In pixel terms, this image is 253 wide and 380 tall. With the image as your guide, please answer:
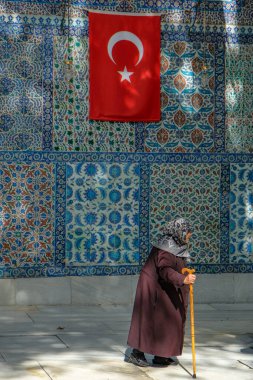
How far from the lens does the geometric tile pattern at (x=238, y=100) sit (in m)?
12.4

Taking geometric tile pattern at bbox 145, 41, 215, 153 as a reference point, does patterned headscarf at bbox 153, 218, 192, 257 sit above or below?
below

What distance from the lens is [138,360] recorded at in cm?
859

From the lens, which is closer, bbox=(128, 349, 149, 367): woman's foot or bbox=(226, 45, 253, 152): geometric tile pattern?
bbox=(128, 349, 149, 367): woman's foot

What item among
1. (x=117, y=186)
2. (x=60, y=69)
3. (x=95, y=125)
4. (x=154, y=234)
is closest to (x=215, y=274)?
(x=154, y=234)

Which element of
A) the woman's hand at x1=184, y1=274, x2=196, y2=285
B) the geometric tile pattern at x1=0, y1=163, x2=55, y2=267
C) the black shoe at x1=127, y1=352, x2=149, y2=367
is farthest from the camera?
the geometric tile pattern at x1=0, y1=163, x2=55, y2=267

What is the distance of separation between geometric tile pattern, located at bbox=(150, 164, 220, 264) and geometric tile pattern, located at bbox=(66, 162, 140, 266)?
269 mm

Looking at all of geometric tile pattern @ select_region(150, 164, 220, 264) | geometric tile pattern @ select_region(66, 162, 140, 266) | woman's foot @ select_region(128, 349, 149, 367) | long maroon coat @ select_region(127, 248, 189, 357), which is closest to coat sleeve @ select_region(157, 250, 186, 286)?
long maroon coat @ select_region(127, 248, 189, 357)

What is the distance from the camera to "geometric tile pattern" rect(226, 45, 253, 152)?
12.4 metres

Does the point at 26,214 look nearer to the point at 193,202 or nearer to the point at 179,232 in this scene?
the point at 193,202

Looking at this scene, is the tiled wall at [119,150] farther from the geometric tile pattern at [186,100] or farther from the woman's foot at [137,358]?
the woman's foot at [137,358]

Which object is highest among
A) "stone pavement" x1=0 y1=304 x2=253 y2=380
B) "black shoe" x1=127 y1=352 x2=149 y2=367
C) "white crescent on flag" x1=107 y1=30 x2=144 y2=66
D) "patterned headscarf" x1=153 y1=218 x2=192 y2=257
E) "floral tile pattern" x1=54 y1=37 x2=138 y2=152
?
"white crescent on flag" x1=107 y1=30 x2=144 y2=66

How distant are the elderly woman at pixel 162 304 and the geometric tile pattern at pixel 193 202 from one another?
11.9ft

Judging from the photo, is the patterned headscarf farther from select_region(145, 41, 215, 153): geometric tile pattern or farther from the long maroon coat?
select_region(145, 41, 215, 153): geometric tile pattern

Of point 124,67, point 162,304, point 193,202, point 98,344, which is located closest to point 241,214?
point 193,202
